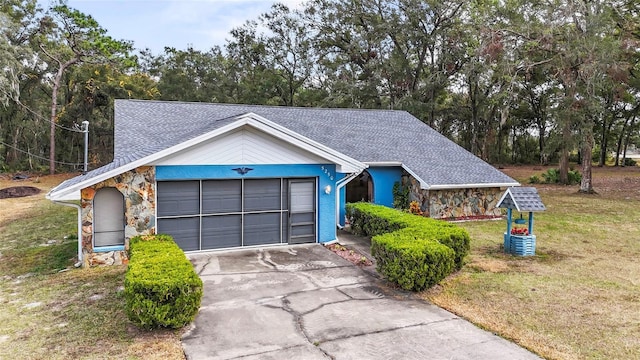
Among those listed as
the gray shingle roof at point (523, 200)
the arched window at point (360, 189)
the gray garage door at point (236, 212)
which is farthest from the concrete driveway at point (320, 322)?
the arched window at point (360, 189)

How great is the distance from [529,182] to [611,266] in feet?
65.7

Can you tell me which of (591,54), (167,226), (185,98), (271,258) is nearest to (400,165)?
(271,258)

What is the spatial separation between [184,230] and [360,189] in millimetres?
8419

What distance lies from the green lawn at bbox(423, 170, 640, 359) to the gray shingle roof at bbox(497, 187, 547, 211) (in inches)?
50.8

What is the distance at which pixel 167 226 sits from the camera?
998 centimetres

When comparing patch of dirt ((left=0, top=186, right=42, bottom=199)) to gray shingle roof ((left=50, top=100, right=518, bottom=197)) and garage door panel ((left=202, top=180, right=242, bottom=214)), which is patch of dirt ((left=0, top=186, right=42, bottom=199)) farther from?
garage door panel ((left=202, top=180, right=242, bottom=214))

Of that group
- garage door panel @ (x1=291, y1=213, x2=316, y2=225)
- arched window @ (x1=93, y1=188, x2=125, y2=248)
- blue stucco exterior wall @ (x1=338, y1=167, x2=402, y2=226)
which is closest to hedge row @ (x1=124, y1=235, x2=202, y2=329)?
arched window @ (x1=93, y1=188, x2=125, y2=248)

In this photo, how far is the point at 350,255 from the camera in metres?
10.4

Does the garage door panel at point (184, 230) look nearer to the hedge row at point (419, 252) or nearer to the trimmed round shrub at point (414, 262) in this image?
the hedge row at point (419, 252)

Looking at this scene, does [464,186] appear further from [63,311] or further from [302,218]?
[63,311]

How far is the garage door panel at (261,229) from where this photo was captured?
10820 millimetres

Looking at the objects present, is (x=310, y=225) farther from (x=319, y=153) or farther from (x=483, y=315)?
(x=483, y=315)

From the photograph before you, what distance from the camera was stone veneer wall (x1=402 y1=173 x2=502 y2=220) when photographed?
15.1m

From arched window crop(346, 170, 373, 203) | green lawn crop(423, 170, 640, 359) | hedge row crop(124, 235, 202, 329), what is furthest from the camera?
arched window crop(346, 170, 373, 203)
